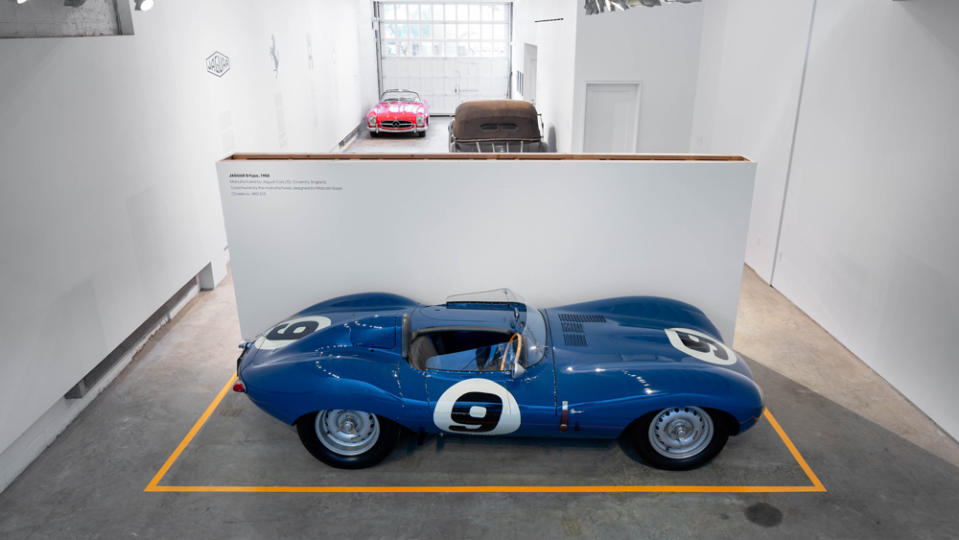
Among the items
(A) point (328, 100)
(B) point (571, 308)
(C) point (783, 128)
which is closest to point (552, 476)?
(B) point (571, 308)

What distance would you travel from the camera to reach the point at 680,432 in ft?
14.6

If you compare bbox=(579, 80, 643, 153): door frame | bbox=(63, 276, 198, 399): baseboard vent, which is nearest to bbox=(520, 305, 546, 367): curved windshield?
bbox=(63, 276, 198, 399): baseboard vent

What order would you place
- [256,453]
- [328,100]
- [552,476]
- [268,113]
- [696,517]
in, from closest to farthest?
[696,517] < [552,476] < [256,453] < [268,113] < [328,100]

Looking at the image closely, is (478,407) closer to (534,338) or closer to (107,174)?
(534,338)

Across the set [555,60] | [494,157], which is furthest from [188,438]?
[555,60]

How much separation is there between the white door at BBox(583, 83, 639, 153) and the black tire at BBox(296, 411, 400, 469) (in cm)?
766

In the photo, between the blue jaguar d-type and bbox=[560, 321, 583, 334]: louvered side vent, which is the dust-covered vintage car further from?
the blue jaguar d-type

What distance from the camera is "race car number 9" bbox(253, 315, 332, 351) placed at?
4812 millimetres

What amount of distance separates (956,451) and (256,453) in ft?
17.3

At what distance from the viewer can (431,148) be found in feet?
54.1

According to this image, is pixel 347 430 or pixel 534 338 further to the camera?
pixel 534 338

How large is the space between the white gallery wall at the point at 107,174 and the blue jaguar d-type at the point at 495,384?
153cm

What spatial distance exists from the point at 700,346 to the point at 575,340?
37.1 inches

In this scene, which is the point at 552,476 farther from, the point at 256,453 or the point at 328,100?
the point at 328,100
